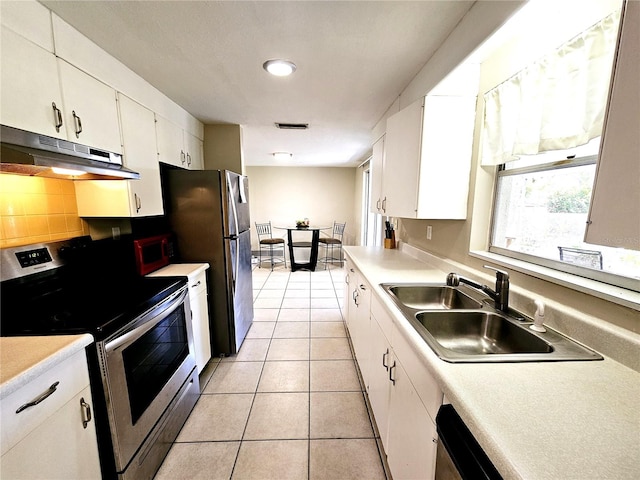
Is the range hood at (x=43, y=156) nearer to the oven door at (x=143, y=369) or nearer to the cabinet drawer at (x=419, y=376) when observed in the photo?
the oven door at (x=143, y=369)

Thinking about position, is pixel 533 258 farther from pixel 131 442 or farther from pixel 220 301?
pixel 220 301

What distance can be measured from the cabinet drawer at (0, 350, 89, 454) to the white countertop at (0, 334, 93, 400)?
3 centimetres

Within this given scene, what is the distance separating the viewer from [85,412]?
103 cm

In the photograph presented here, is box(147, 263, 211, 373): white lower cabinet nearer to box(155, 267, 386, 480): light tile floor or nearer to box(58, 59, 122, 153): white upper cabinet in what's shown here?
box(155, 267, 386, 480): light tile floor

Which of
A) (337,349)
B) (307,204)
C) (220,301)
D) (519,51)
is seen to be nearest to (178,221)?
(220,301)

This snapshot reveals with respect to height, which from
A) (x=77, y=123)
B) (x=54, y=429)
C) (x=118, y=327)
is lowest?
(x=54, y=429)

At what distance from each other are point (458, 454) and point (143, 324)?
1.42 meters

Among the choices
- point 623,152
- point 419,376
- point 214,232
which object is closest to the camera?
point 623,152

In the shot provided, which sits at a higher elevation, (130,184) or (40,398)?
(130,184)

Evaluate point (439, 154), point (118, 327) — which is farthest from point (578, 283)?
point (118, 327)

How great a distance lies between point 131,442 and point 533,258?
217cm

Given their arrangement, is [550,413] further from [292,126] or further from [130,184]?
[292,126]

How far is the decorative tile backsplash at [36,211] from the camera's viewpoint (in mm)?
1314

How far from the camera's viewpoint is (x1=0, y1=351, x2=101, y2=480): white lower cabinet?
30.5 inches
